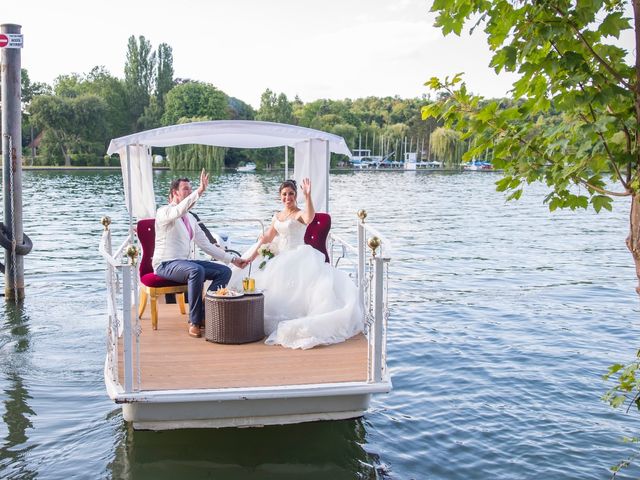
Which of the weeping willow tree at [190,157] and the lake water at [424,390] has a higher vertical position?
the weeping willow tree at [190,157]

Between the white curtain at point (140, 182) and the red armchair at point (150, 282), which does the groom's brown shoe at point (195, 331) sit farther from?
the white curtain at point (140, 182)

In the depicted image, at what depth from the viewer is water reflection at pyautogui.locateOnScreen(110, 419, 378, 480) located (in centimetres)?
589

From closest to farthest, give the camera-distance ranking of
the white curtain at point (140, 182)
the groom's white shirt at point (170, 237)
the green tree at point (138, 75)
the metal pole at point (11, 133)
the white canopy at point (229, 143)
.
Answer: the groom's white shirt at point (170, 237)
the white canopy at point (229, 143)
the white curtain at point (140, 182)
the metal pole at point (11, 133)
the green tree at point (138, 75)

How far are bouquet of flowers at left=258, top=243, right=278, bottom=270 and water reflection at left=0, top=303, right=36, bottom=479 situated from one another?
299cm

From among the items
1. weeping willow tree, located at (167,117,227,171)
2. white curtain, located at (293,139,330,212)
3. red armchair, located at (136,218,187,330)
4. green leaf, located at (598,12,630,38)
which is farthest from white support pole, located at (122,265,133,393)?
weeping willow tree, located at (167,117,227,171)

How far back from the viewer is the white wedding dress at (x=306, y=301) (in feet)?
22.4

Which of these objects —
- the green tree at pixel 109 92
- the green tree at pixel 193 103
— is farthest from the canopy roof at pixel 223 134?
the green tree at pixel 109 92

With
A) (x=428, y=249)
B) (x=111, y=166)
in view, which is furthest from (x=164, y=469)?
(x=111, y=166)

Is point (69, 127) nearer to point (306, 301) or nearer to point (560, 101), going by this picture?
point (306, 301)

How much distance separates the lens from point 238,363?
20.4ft

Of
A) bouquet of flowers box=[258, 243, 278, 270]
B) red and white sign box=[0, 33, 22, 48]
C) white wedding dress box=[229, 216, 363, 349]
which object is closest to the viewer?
white wedding dress box=[229, 216, 363, 349]

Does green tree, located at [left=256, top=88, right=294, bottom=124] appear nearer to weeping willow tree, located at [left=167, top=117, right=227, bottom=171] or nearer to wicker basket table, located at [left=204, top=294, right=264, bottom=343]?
weeping willow tree, located at [left=167, top=117, right=227, bottom=171]

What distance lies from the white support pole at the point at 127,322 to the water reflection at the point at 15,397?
1.53m

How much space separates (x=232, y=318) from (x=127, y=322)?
5.55 feet
